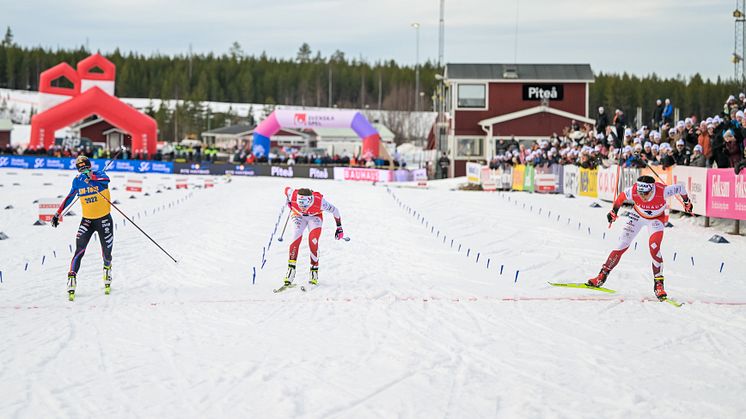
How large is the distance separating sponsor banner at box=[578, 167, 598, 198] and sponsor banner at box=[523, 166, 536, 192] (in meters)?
3.80

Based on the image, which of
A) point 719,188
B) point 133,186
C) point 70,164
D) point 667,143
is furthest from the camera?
point 70,164

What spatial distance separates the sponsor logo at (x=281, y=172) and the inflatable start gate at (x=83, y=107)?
25.3ft

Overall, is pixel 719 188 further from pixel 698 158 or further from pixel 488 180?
pixel 488 180

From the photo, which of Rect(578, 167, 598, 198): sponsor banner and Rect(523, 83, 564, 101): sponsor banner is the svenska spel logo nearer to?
Rect(523, 83, 564, 101): sponsor banner

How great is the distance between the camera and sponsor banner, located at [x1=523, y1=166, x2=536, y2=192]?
3136cm

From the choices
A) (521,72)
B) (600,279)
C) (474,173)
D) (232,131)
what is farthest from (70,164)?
(232,131)

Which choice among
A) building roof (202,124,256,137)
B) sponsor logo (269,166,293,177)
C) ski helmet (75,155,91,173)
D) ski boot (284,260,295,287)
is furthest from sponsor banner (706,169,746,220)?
building roof (202,124,256,137)

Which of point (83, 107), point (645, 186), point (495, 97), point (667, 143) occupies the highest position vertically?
point (495, 97)

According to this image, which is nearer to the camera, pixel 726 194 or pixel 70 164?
pixel 726 194

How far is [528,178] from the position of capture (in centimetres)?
3183

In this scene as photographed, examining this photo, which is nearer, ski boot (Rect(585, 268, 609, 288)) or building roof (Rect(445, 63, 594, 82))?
ski boot (Rect(585, 268, 609, 288))

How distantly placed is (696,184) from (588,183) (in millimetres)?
8228

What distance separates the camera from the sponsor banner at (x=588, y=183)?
26.2 metres

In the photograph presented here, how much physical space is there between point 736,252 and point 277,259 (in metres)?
8.78
